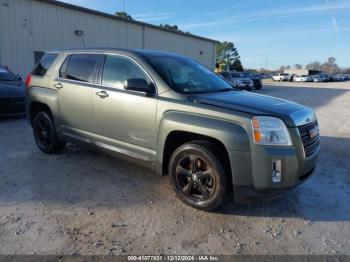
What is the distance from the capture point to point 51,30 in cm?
1622

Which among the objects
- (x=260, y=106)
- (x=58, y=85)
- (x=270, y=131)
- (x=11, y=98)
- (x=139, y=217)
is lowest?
(x=139, y=217)

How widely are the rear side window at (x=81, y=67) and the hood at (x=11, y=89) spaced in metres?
4.37

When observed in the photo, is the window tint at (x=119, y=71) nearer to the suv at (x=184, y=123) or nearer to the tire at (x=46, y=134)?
the suv at (x=184, y=123)

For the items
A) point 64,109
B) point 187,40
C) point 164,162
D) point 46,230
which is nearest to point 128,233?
point 46,230

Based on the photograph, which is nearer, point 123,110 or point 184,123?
point 184,123

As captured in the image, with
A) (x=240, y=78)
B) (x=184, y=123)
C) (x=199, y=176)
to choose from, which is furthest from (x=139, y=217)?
(x=240, y=78)

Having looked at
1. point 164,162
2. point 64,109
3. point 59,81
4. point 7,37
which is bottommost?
point 164,162

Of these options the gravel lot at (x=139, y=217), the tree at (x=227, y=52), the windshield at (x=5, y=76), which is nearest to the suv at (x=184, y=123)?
the gravel lot at (x=139, y=217)

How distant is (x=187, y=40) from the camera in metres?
28.3

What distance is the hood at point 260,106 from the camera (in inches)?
138

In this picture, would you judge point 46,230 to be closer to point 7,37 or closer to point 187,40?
point 7,37

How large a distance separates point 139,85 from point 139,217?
1.57 m

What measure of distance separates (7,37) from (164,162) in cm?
1333

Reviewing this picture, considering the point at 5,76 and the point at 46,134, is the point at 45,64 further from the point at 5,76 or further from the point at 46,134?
the point at 5,76
